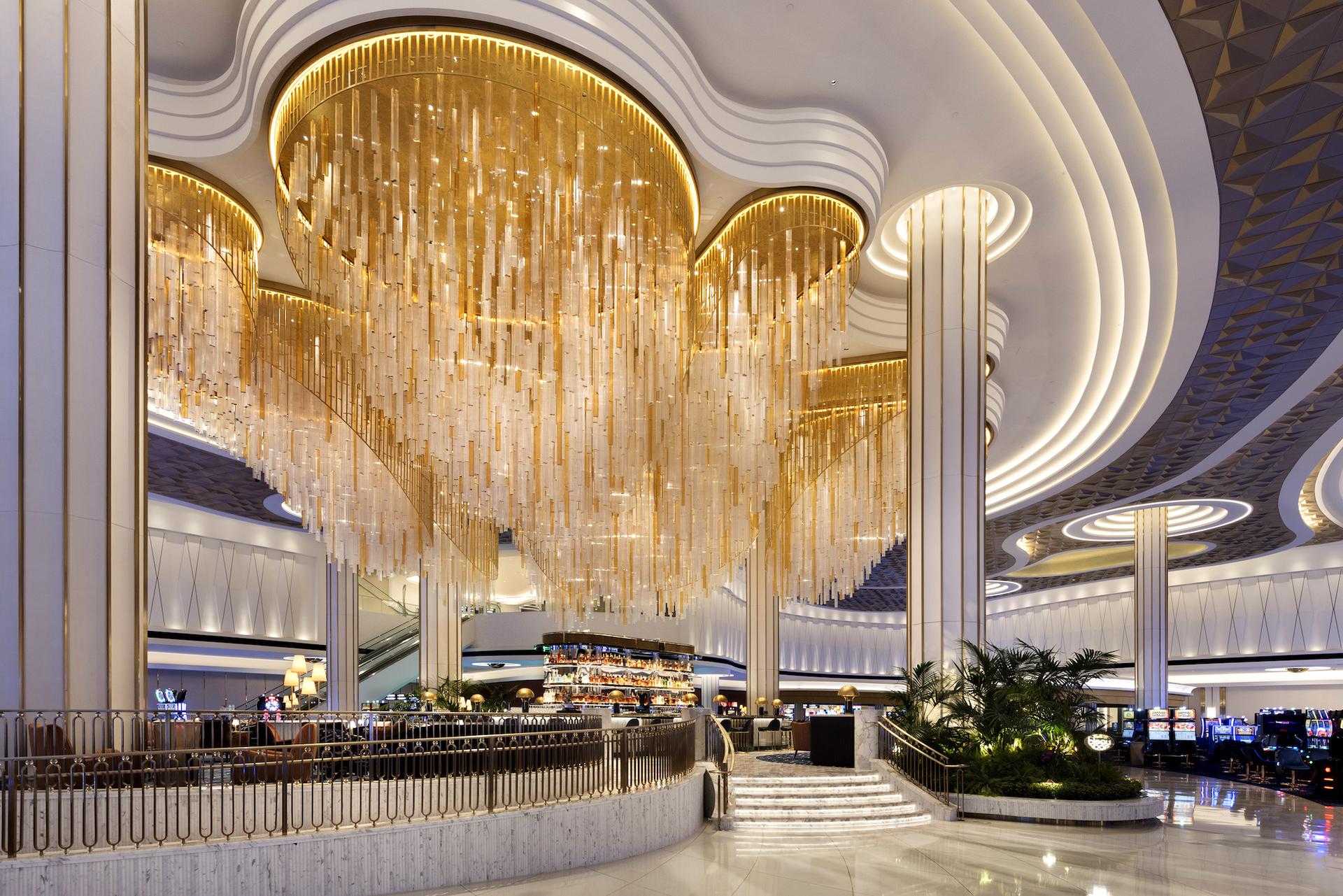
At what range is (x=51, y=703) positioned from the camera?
5.51m

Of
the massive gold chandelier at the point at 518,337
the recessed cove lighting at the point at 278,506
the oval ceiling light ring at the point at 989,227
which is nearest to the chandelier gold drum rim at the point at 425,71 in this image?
the massive gold chandelier at the point at 518,337

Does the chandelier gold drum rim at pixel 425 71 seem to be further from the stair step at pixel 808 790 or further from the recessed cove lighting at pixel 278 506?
the recessed cove lighting at pixel 278 506

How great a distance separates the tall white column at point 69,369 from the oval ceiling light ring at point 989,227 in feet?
26.5

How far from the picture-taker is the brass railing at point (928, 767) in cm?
1041

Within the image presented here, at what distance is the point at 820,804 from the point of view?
10555 mm

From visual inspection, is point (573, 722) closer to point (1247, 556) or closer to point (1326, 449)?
point (1326, 449)

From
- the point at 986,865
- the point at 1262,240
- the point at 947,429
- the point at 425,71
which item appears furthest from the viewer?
the point at 947,429

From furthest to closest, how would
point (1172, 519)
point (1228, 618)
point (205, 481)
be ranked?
point (1228, 618), point (1172, 519), point (205, 481)

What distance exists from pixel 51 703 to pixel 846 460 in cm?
1212

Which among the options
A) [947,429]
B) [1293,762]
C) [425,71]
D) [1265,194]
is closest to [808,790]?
[947,429]

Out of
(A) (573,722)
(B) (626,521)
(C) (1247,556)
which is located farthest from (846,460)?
(C) (1247,556)

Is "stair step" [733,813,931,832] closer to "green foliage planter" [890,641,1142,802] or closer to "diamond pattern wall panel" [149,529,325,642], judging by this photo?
"green foliage planter" [890,641,1142,802]

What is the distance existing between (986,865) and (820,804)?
9.63 ft

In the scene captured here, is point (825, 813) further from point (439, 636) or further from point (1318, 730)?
point (439, 636)
